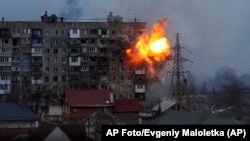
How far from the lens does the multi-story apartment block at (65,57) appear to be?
4884cm

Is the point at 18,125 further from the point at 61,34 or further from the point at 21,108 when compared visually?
the point at 61,34

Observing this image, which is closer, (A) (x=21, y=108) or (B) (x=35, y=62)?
(A) (x=21, y=108)

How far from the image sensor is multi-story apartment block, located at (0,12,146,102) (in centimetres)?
4884

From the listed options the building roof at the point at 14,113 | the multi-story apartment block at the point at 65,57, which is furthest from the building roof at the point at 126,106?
the multi-story apartment block at the point at 65,57

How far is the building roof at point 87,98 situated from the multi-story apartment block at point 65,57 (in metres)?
13.3

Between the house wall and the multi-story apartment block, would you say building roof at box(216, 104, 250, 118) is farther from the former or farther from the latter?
the house wall

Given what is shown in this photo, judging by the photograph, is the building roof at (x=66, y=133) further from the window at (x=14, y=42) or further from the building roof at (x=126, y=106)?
the window at (x=14, y=42)

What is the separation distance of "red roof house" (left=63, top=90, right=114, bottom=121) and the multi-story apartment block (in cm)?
1341

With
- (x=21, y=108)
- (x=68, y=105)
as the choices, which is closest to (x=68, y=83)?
(x=68, y=105)

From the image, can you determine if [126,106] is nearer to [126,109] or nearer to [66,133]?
[126,109]

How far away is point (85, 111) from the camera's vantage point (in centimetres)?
3475

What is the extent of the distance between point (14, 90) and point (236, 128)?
136 feet
